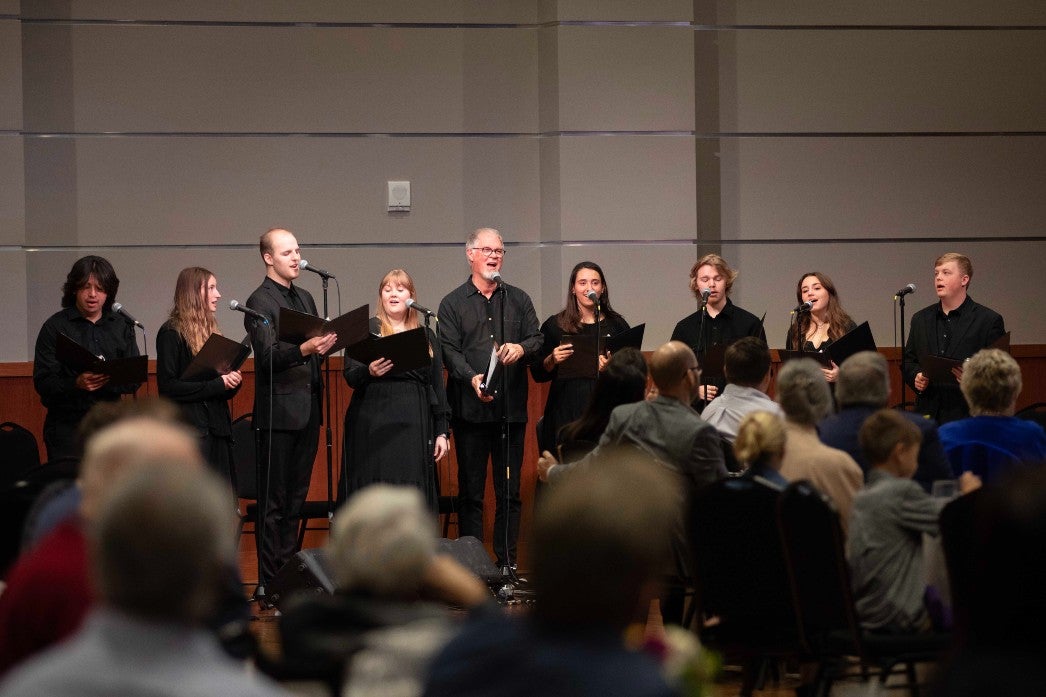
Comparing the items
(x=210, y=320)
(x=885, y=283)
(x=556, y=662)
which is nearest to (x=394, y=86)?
(x=210, y=320)

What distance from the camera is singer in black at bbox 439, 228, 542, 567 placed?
655 cm

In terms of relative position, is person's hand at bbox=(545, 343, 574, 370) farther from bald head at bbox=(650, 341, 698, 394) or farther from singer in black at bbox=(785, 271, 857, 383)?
bald head at bbox=(650, 341, 698, 394)

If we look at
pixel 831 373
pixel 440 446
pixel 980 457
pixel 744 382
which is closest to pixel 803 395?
pixel 980 457

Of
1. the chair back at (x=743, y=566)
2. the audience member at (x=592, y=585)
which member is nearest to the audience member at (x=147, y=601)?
the audience member at (x=592, y=585)

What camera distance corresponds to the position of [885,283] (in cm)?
817

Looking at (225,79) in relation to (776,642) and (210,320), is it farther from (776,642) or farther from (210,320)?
(776,642)

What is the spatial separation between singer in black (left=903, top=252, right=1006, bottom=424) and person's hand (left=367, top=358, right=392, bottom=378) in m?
2.78

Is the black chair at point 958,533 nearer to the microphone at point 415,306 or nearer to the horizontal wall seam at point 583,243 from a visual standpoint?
the microphone at point 415,306

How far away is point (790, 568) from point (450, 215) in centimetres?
486

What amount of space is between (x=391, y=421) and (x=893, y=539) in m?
3.18

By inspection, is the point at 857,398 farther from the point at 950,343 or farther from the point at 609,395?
the point at 950,343

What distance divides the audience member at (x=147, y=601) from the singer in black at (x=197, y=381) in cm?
461

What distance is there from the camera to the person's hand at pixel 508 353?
21.0 ft

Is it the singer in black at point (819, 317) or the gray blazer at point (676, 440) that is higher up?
the singer in black at point (819, 317)
